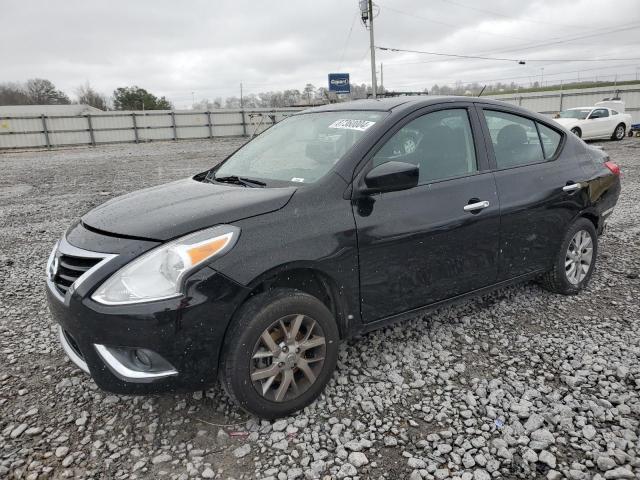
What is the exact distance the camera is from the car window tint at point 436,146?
9.81 feet

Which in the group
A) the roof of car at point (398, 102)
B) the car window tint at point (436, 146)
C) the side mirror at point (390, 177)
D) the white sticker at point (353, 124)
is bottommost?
the side mirror at point (390, 177)

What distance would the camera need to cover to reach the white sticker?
2.98 meters

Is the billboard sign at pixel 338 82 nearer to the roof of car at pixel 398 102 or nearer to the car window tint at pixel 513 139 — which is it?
the car window tint at pixel 513 139

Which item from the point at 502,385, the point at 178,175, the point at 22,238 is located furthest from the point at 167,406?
A: the point at 178,175

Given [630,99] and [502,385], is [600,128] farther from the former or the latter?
[502,385]

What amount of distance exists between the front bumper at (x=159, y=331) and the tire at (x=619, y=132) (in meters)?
22.1

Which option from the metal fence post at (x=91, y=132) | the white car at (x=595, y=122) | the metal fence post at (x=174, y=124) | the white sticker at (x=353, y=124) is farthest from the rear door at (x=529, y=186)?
the metal fence post at (x=174, y=124)

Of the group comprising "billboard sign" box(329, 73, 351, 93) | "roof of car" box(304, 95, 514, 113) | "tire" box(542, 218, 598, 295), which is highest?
"billboard sign" box(329, 73, 351, 93)

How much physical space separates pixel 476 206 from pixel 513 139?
0.86 meters

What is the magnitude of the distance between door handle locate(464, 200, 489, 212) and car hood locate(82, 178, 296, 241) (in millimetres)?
1221

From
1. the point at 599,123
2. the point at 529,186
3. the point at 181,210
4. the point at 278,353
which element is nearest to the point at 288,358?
the point at 278,353

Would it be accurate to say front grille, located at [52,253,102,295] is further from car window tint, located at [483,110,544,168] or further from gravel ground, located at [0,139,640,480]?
car window tint, located at [483,110,544,168]

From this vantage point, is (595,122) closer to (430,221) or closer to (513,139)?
(513,139)

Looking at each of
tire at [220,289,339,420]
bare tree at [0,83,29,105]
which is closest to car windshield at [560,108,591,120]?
tire at [220,289,339,420]
